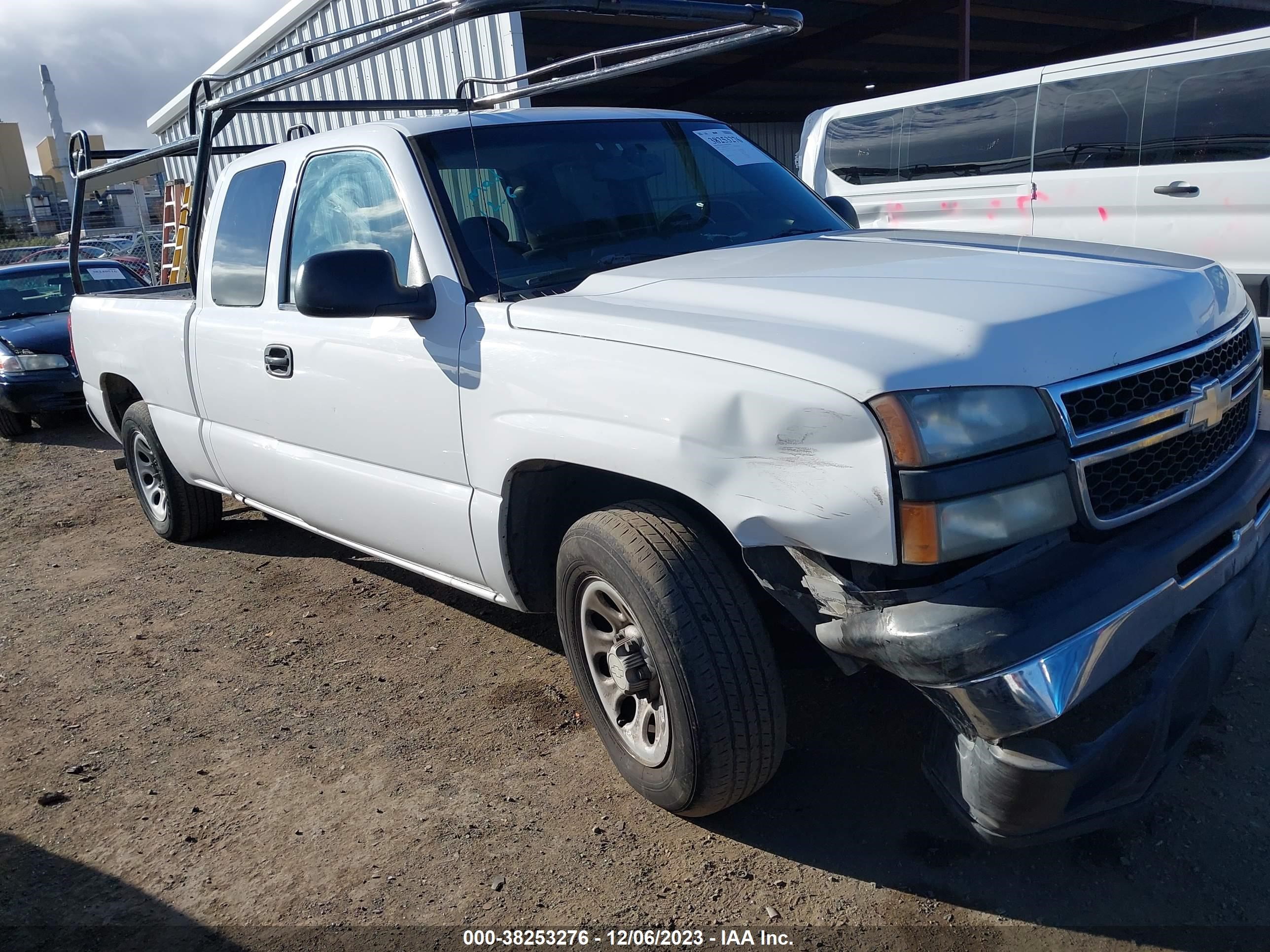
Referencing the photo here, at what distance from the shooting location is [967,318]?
7.04 ft

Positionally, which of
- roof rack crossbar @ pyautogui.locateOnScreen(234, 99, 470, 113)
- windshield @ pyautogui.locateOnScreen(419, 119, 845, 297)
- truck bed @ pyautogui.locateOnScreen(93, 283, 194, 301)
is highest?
roof rack crossbar @ pyautogui.locateOnScreen(234, 99, 470, 113)

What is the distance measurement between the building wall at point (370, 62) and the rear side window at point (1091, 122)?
4.52 metres

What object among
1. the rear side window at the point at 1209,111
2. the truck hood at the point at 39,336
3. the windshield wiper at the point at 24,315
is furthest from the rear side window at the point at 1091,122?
the windshield wiper at the point at 24,315

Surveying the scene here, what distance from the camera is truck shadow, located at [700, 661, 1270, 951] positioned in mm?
2283

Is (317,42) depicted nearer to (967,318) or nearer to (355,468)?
(355,468)

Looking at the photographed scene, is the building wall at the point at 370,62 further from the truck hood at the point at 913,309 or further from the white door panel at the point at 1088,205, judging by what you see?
the truck hood at the point at 913,309

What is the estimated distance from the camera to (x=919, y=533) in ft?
6.52

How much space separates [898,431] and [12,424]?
9.82 metres

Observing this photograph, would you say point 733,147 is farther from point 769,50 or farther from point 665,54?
point 769,50

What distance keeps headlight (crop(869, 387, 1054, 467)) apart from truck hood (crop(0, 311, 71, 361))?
898 cm

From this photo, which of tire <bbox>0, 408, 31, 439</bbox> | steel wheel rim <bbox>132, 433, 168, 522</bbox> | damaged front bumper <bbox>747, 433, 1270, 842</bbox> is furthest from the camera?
tire <bbox>0, 408, 31, 439</bbox>

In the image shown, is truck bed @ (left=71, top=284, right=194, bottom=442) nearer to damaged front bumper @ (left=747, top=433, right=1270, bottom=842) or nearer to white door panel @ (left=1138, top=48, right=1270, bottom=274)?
damaged front bumper @ (left=747, top=433, right=1270, bottom=842)

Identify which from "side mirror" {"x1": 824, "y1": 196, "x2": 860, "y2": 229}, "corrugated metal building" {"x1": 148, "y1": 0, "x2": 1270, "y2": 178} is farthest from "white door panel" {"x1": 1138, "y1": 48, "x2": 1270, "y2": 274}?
"corrugated metal building" {"x1": 148, "y1": 0, "x2": 1270, "y2": 178}

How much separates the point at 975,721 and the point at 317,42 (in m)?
2.83
